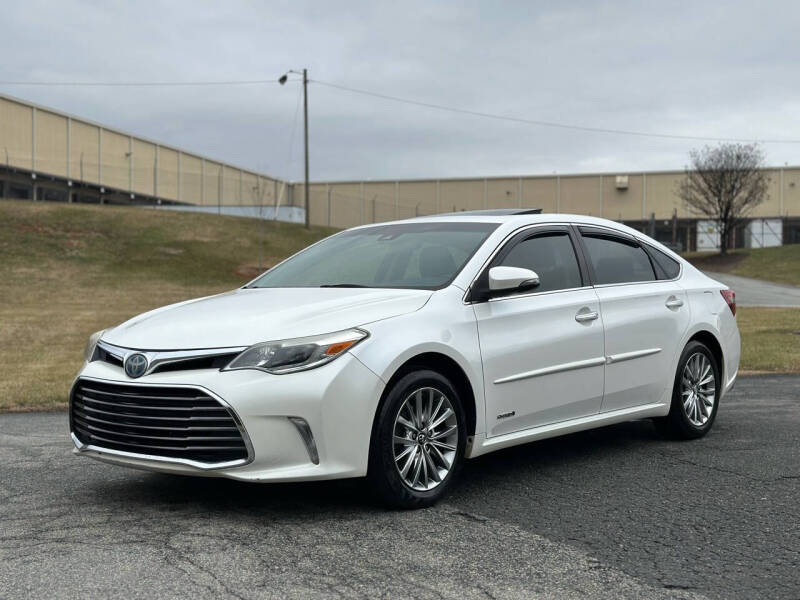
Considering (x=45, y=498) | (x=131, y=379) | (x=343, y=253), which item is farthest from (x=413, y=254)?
(x=45, y=498)

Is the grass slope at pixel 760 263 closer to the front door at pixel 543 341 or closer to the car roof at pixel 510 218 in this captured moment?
the car roof at pixel 510 218

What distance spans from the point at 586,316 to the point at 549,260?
1.49 feet

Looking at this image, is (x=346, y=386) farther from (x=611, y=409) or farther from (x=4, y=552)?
(x=611, y=409)

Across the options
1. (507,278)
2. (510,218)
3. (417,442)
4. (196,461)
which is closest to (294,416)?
(196,461)

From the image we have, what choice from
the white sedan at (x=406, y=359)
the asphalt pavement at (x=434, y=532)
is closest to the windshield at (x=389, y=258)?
the white sedan at (x=406, y=359)

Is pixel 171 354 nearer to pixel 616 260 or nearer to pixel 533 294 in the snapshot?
pixel 533 294

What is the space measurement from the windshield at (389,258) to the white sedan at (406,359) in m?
0.02

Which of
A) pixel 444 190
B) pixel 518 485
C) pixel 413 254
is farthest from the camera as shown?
pixel 444 190

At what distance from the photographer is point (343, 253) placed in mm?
6578

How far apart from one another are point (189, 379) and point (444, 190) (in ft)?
212

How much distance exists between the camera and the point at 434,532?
469cm

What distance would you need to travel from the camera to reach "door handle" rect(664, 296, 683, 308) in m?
7.07

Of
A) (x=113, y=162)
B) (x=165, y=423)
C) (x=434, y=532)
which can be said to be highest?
(x=113, y=162)

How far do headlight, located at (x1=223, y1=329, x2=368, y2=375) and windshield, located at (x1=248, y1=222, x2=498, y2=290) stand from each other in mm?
1048
